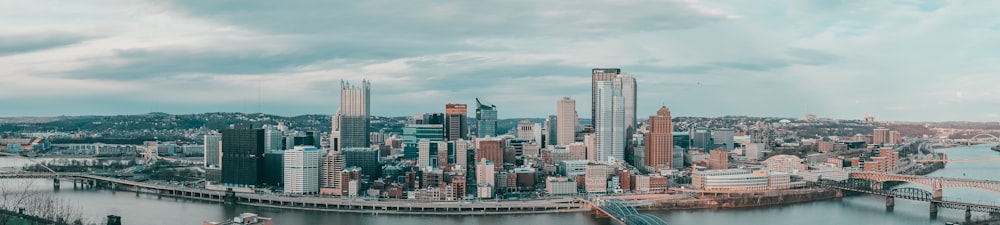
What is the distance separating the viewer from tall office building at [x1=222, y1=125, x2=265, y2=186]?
22547mm

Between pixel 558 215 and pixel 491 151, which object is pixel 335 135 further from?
pixel 558 215

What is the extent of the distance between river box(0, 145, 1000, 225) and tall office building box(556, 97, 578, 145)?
49.1 feet

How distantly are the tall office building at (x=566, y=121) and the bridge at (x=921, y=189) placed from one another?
12.3 metres

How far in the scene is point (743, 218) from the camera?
17.3 metres

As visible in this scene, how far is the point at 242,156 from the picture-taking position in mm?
22875

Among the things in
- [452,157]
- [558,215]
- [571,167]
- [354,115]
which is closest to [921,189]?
[571,167]

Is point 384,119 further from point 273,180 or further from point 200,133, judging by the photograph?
point 273,180

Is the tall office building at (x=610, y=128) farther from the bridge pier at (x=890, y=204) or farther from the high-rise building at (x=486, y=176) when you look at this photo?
the bridge pier at (x=890, y=204)

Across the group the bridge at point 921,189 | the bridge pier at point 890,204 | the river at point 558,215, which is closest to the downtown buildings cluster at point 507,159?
the bridge at point 921,189

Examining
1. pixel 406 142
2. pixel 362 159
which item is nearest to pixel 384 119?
pixel 406 142

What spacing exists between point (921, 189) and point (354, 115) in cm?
2095

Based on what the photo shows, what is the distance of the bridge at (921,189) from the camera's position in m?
17.1

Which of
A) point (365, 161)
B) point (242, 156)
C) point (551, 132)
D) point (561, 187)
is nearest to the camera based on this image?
point (561, 187)

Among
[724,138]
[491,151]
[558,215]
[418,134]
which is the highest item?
[418,134]
